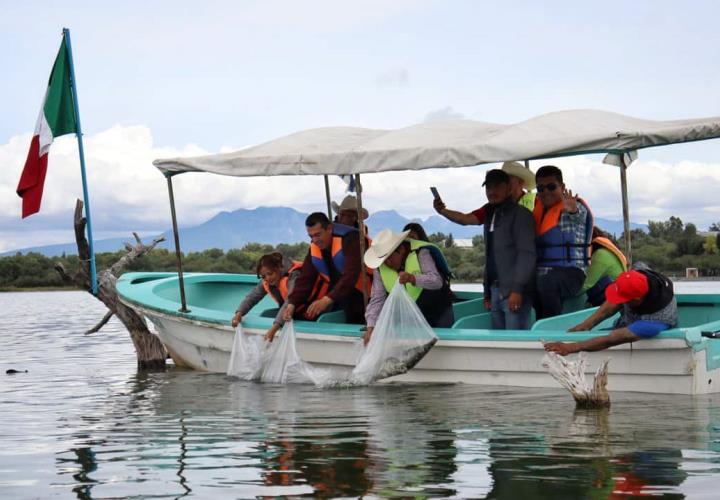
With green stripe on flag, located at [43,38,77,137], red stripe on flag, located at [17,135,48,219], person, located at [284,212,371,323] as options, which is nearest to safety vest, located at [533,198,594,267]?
person, located at [284,212,371,323]

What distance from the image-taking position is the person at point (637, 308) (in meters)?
8.88

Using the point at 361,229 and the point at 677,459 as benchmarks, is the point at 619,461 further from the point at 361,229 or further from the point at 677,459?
the point at 361,229

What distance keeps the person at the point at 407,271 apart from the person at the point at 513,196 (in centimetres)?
70

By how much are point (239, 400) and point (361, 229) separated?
1987 millimetres

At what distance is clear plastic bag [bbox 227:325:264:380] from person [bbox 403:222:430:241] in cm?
205

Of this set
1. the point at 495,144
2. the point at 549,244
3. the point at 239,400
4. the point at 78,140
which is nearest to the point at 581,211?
the point at 549,244

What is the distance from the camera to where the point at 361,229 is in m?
11.1

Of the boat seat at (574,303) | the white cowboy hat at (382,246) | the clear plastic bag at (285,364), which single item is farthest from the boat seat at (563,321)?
the clear plastic bag at (285,364)

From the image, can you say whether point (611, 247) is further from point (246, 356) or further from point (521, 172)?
point (246, 356)

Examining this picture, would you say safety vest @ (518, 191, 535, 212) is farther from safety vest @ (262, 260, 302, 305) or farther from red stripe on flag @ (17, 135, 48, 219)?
red stripe on flag @ (17, 135, 48, 219)

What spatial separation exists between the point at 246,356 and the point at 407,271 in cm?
239

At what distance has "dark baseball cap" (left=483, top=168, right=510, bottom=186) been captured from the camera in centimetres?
1052

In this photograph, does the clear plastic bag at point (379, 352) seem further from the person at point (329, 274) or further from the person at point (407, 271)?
the person at point (329, 274)

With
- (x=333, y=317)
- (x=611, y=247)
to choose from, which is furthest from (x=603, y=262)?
(x=333, y=317)
